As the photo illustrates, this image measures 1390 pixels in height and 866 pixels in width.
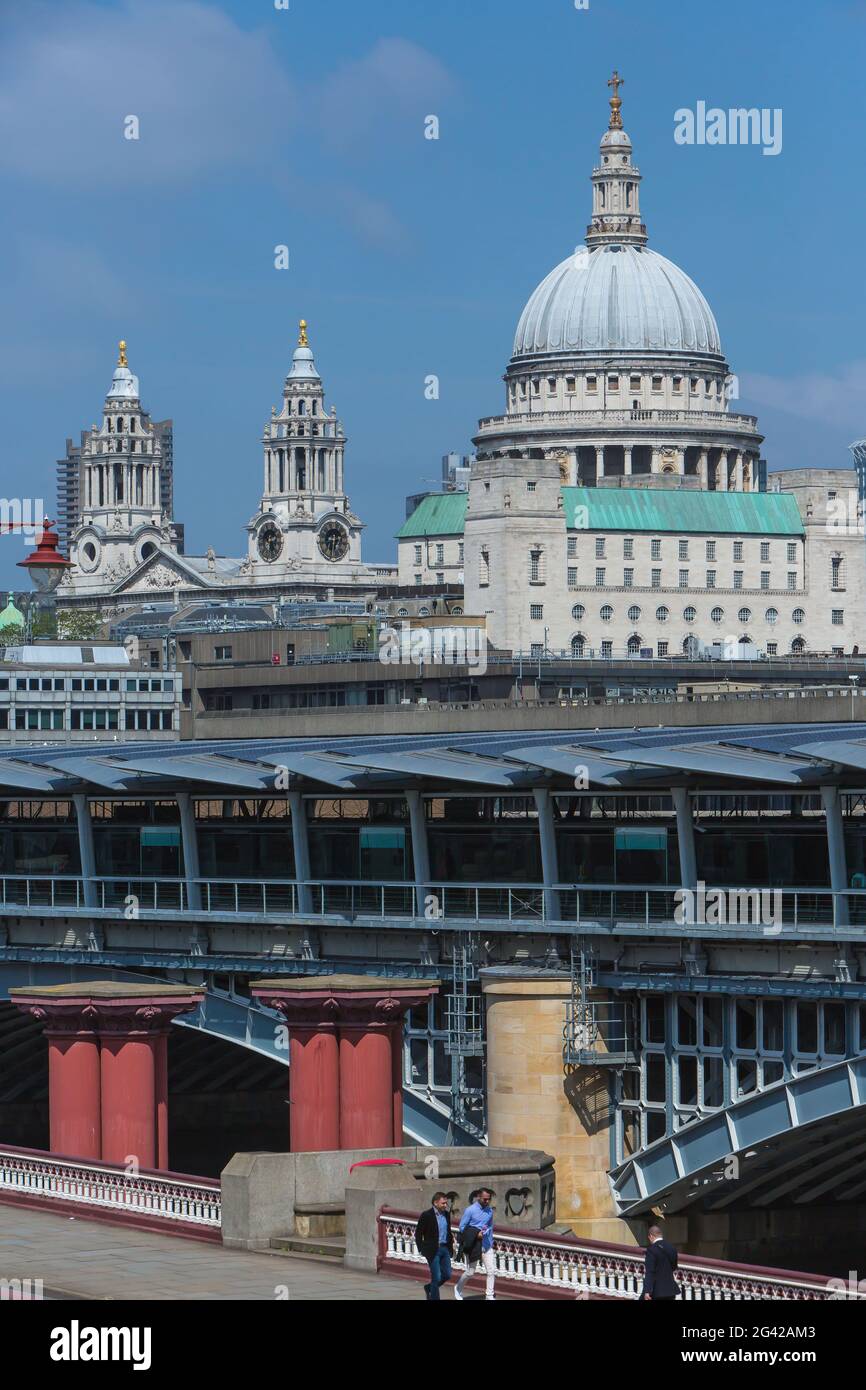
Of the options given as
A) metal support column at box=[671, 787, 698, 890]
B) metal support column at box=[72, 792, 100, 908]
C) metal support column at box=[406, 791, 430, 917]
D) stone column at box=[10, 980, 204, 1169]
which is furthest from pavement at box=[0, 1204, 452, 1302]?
metal support column at box=[72, 792, 100, 908]

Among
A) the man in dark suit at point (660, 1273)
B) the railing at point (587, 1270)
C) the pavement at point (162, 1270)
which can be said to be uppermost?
the man in dark suit at point (660, 1273)

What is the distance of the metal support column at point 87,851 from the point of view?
208 feet

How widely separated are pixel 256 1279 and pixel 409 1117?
2099 cm

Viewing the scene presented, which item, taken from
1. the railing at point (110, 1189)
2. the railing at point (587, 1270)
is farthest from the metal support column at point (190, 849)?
the railing at point (587, 1270)

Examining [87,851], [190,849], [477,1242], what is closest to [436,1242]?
[477,1242]

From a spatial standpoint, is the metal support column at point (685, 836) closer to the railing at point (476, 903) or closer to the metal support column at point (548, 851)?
the railing at point (476, 903)

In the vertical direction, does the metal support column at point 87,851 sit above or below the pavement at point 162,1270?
above

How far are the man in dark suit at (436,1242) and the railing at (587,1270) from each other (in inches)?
27.3

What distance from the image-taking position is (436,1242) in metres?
32.3

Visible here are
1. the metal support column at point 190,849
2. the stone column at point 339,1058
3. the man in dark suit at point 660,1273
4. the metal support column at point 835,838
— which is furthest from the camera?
the metal support column at point 190,849

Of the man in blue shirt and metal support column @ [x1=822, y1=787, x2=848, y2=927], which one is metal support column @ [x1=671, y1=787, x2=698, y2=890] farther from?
the man in blue shirt

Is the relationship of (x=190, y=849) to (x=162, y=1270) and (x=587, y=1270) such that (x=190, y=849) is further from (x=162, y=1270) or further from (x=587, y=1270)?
(x=587, y=1270)
